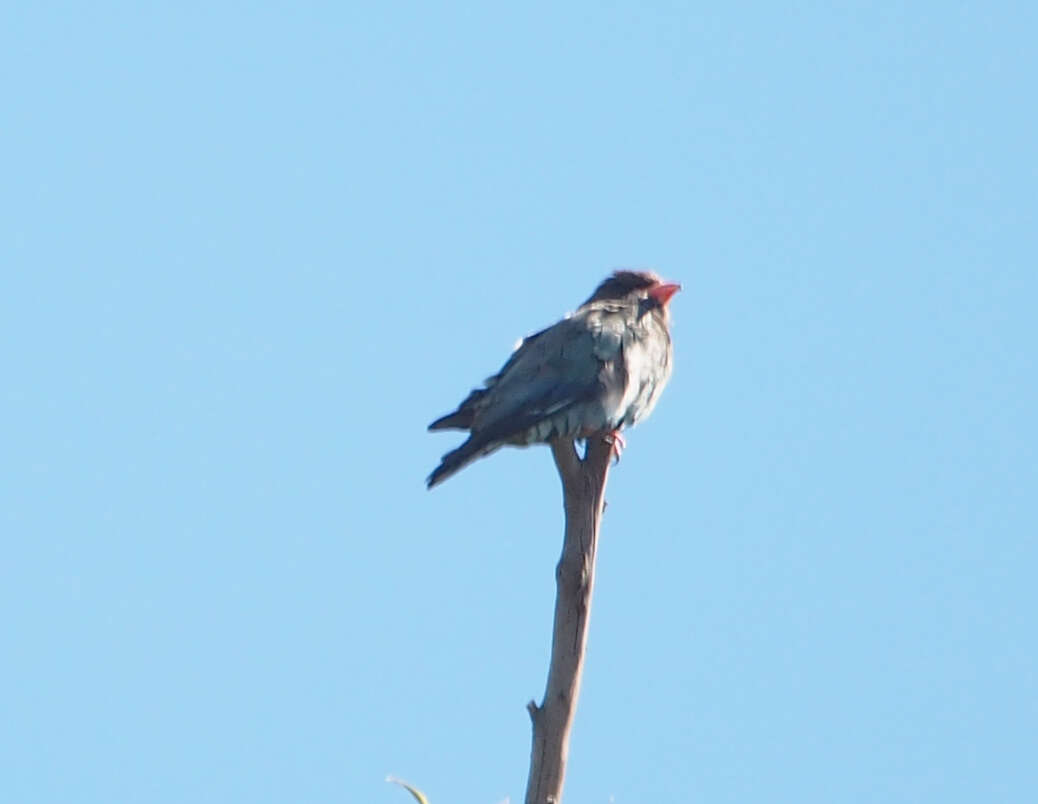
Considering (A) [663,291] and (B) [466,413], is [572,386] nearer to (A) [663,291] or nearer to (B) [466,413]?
(B) [466,413]

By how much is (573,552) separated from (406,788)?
124 centimetres

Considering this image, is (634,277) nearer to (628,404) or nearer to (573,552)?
(628,404)

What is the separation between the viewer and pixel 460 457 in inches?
316

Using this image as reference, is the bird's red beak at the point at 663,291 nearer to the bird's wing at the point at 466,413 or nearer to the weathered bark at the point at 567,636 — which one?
the bird's wing at the point at 466,413

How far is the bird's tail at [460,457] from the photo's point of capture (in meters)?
7.92

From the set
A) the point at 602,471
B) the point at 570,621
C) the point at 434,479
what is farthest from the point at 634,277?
the point at 570,621

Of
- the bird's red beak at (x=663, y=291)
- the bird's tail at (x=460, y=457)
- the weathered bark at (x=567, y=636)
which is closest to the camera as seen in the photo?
the weathered bark at (x=567, y=636)

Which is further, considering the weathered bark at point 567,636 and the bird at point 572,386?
the bird at point 572,386

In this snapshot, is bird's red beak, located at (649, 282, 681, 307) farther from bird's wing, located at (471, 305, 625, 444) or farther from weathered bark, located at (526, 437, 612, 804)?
weathered bark, located at (526, 437, 612, 804)

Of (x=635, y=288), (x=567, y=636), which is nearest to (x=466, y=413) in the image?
(x=635, y=288)

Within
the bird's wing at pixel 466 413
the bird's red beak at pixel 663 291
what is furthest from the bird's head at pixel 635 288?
the bird's wing at pixel 466 413

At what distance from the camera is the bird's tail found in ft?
26.0

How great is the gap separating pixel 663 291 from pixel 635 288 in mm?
181

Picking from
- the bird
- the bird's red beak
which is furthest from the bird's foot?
the bird's red beak
